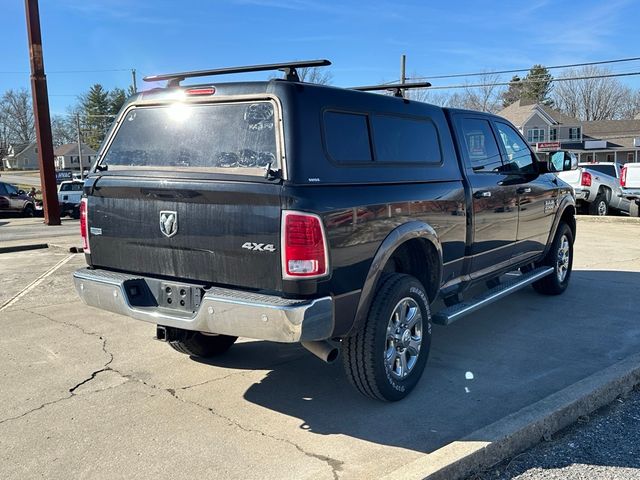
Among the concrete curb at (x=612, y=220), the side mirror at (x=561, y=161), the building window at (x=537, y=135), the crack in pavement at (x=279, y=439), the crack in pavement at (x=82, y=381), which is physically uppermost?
the building window at (x=537, y=135)

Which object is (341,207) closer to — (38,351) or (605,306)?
(38,351)

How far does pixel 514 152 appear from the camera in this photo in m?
6.01

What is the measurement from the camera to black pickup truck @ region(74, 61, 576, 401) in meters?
3.33

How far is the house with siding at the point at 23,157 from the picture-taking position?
11144cm

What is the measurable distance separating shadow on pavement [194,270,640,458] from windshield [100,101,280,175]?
171 cm

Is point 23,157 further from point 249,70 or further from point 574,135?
point 249,70

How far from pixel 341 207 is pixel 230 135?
2.80 ft

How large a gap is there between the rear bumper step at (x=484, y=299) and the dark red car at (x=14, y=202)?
24554 millimetres

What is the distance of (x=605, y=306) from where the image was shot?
6.59 meters

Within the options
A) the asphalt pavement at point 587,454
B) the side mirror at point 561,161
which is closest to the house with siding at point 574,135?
the side mirror at point 561,161

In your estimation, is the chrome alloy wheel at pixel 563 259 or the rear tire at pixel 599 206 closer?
the chrome alloy wheel at pixel 563 259

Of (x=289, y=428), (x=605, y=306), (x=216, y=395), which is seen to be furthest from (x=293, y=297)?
(x=605, y=306)

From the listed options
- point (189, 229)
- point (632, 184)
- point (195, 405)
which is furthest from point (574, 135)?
point (189, 229)

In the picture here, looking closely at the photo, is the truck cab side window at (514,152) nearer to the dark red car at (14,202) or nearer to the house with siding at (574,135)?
the dark red car at (14,202)
